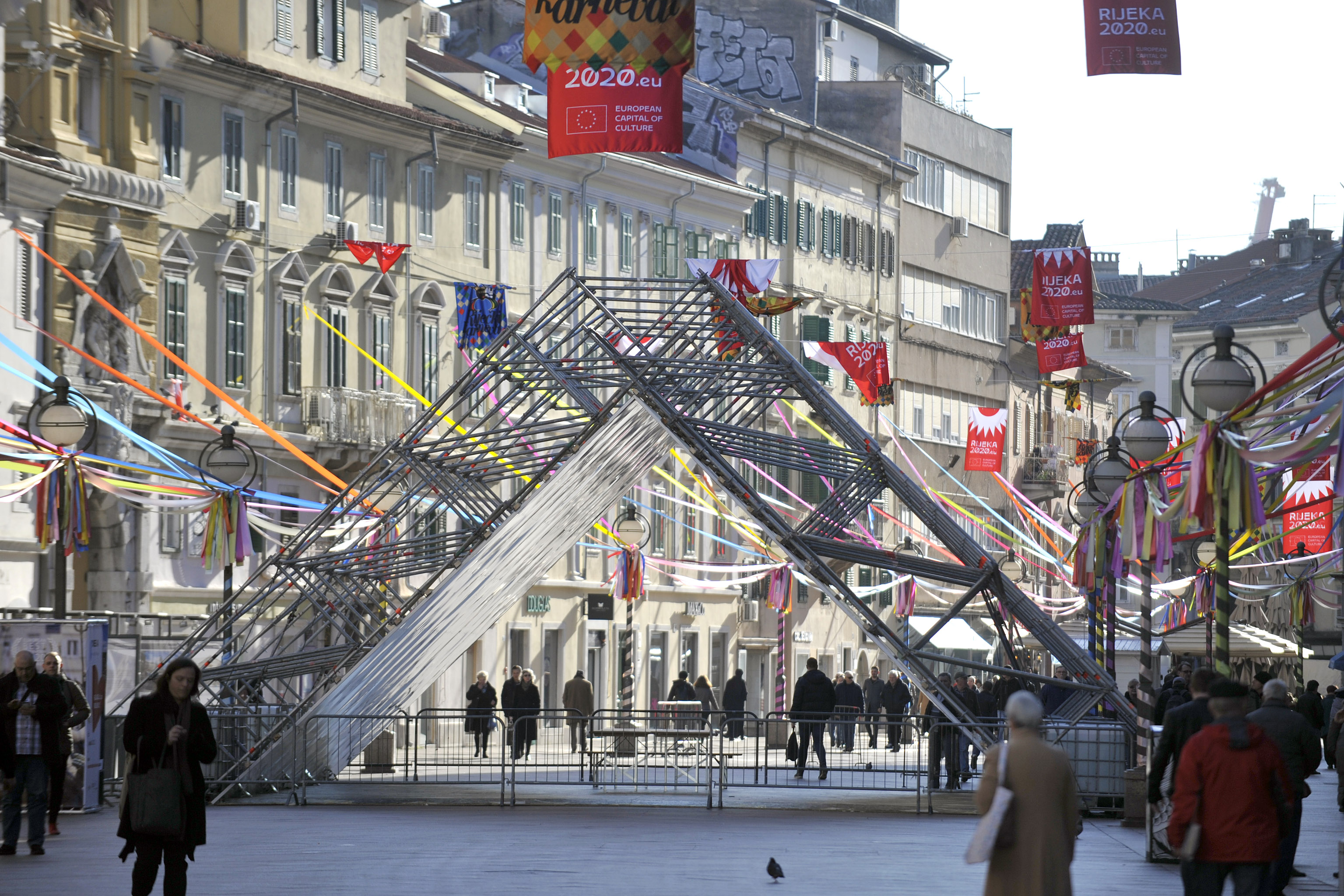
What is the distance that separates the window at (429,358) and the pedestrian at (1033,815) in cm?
4205

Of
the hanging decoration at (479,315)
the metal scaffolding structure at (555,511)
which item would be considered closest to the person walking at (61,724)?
the metal scaffolding structure at (555,511)

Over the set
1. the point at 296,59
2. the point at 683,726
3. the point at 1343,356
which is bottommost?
the point at 683,726

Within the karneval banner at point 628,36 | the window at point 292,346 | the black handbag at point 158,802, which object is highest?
the karneval banner at point 628,36

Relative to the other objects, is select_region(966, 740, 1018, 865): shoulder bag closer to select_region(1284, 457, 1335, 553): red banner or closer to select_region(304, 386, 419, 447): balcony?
select_region(1284, 457, 1335, 553): red banner

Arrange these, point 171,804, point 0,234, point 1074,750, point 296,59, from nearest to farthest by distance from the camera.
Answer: point 171,804
point 1074,750
point 0,234
point 296,59

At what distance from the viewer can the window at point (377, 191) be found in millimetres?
51656

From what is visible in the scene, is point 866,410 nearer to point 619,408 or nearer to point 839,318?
point 839,318

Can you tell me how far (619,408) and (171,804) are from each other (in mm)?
13869

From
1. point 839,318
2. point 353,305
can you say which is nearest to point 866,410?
point 839,318

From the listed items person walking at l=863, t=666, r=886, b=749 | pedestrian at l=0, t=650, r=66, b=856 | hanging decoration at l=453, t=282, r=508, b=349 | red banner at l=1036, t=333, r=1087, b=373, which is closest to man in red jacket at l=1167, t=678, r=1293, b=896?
pedestrian at l=0, t=650, r=66, b=856

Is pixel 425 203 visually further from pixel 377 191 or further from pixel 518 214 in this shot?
pixel 518 214

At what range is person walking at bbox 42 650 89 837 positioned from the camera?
20312mm

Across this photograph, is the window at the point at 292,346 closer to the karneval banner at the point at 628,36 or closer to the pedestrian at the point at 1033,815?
the karneval banner at the point at 628,36

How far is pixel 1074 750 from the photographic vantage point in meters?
26.8
